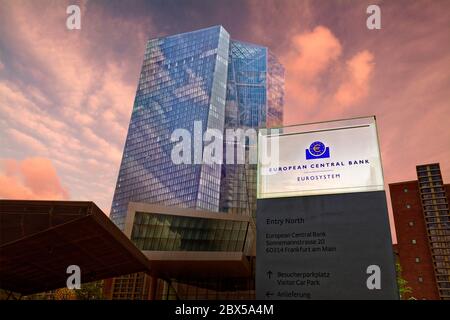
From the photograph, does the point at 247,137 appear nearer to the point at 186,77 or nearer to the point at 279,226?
the point at 186,77

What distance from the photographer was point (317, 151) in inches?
386

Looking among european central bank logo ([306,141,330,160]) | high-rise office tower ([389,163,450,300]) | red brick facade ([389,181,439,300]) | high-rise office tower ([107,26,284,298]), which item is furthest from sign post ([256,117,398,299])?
high-rise office tower ([107,26,284,298])

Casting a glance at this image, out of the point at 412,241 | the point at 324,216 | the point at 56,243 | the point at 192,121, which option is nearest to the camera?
the point at 324,216

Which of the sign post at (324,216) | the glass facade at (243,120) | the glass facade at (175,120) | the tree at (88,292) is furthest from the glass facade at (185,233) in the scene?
the glass facade at (243,120)

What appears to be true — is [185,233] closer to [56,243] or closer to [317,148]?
[56,243]

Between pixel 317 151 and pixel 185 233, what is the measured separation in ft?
119

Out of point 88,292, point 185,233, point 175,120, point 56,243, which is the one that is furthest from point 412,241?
point 175,120

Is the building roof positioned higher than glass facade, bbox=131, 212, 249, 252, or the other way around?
glass facade, bbox=131, 212, 249, 252

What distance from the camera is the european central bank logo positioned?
31.7 feet

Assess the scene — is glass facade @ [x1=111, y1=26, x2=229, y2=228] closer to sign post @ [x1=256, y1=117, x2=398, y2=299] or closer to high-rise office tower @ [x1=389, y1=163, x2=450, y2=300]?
high-rise office tower @ [x1=389, y1=163, x2=450, y2=300]

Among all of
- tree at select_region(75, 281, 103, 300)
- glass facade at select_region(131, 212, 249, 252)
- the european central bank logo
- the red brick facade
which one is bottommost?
tree at select_region(75, 281, 103, 300)

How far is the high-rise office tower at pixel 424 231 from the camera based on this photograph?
323 ft

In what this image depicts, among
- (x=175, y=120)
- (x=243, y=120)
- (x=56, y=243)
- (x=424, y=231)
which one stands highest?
(x=243, y=120)

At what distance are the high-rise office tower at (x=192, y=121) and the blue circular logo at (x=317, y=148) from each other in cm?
13292
